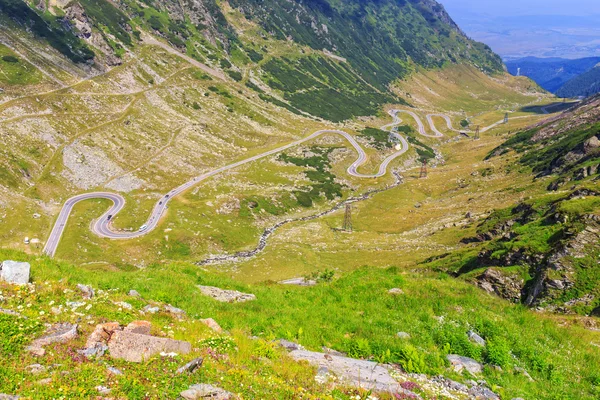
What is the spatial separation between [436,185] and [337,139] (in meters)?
58.8

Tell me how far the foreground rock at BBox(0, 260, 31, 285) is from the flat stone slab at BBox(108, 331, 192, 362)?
5.93 m

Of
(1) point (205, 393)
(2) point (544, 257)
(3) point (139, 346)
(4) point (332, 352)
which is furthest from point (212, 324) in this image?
(2) point (544, 257)

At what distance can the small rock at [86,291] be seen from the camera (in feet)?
49.9

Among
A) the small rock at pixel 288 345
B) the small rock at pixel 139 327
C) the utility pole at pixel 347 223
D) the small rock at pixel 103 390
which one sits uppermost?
the small rock at pixel 288 345

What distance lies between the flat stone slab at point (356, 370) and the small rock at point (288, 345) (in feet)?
1.22

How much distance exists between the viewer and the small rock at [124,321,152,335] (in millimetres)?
12613

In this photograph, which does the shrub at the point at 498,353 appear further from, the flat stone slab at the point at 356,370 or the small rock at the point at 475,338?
the flat stone slab at the point at 356,370

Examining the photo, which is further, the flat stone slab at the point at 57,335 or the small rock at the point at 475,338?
the small rock at the point at 475,338

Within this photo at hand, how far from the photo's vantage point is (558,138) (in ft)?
419

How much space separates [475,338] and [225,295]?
12.8 metres

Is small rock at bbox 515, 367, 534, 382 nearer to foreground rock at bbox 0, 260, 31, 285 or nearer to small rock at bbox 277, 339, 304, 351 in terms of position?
small rock at bbox 277, 339, 304, 351

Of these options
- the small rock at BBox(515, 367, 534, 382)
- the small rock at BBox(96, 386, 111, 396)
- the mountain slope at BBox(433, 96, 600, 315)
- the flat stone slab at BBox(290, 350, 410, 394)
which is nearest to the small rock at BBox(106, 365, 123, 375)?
the small rock at BBox(96, 386, 111, 396)

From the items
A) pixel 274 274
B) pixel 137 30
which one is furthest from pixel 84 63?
pixel 274 274

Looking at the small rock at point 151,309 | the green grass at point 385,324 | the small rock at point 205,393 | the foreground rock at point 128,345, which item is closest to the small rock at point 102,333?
the foreground rock at point 128,345
